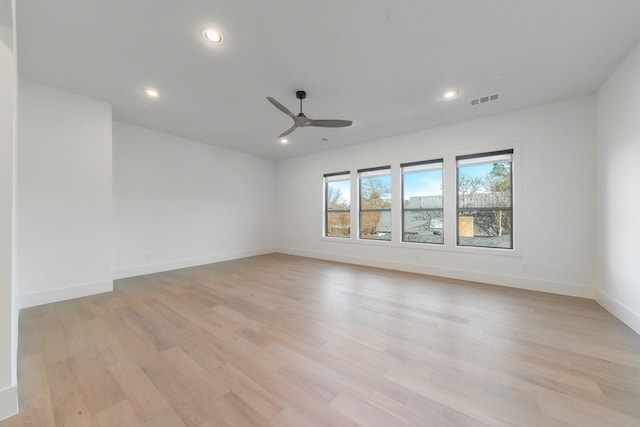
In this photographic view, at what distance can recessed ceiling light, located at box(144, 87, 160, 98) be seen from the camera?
10.5 feet

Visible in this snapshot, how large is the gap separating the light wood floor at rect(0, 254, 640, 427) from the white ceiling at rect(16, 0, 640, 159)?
2.87 metres

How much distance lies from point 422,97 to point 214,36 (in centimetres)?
274

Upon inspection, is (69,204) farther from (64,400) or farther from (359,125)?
(359,125)

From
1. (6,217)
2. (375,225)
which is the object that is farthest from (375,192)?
(6,217)

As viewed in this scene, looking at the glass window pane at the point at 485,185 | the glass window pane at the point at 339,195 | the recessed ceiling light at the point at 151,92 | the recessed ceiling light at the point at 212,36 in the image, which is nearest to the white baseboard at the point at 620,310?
the glass window pane at the point at 485,185

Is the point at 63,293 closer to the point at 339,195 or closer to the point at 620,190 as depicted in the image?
the point at 339,195

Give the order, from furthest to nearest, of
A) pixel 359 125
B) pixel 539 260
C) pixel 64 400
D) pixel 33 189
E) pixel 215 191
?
1. pixel 215 191
2. pixel 359 125
3. pixel 539 260
4. pixel 33 189
5. pixel 64 400

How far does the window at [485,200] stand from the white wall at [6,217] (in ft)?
17.6

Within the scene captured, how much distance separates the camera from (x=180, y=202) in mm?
5152

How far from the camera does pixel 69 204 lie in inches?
130

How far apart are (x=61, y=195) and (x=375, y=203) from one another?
5.39m

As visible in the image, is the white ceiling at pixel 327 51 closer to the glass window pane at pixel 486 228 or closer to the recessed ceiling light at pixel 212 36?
the recessed ceiling light at pixel 212 36

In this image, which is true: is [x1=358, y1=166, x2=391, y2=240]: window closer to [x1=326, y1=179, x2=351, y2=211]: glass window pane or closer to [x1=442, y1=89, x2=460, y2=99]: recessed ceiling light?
[x1=326, y1=179, x2=351, y2=211]: glass window pane

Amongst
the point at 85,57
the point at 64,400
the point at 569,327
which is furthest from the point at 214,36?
the point at 569,327
